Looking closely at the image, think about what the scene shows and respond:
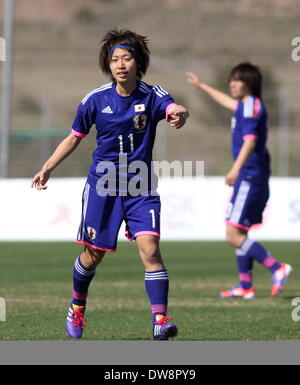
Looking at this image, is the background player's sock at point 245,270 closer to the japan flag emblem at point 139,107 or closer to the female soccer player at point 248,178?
the female soccer player at point 248,178

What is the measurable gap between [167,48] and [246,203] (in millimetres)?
41050

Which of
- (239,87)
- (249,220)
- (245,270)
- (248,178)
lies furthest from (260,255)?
(239,87)

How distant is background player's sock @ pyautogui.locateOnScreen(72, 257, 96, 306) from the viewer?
7.58 m

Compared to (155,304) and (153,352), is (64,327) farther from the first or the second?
(153,352)

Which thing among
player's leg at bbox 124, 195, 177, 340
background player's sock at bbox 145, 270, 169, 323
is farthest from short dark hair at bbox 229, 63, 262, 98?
background player's sock at bbox 145, 270, 169, 323

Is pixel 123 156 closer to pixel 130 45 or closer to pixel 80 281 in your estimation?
pixel 130 45

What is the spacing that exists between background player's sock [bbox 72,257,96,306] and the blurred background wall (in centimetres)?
2902

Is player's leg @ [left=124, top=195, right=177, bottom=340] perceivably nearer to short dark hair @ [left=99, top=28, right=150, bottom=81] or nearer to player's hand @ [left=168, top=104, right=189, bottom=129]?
player's hand @ [left=168, top=104, right=189, bottom=129]

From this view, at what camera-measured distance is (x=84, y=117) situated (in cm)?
737

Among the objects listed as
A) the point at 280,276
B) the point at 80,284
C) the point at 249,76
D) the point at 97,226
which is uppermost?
the point at 249,76

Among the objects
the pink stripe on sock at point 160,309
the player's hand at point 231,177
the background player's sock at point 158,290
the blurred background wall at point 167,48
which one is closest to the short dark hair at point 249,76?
the player's hand at point 231,177

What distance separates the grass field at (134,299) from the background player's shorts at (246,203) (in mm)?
873

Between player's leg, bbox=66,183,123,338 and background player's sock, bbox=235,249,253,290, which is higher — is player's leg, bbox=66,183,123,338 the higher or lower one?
the higher one

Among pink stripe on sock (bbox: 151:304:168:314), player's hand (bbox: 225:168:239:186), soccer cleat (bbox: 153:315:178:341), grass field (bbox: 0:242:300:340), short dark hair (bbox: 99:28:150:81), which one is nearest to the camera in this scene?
soccer cleat (bbox: 153:315:178:341)
